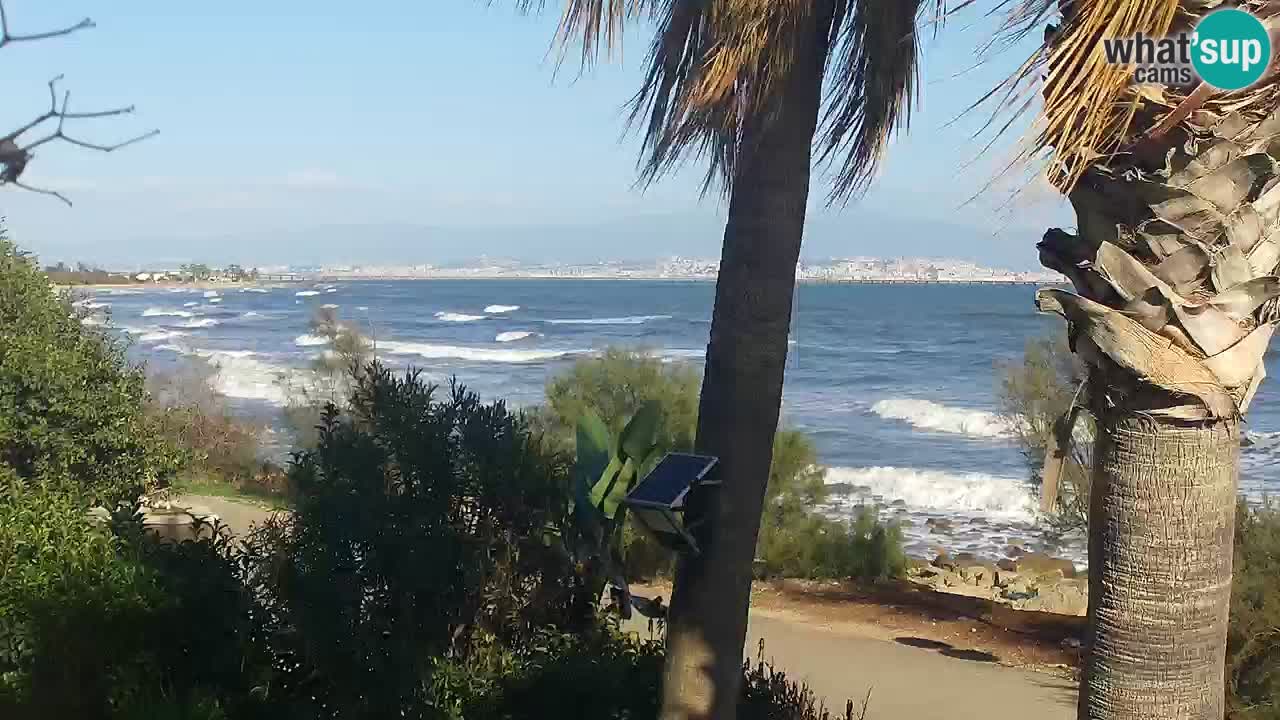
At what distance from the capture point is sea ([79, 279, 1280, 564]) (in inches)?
874

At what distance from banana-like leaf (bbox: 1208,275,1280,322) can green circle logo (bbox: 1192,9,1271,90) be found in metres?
0.31

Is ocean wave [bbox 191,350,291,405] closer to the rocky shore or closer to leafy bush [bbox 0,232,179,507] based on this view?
the rocky shore

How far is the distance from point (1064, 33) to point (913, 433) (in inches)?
1162

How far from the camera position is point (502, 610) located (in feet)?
18.9

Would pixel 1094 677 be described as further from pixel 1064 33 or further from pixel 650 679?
pixel 650 679

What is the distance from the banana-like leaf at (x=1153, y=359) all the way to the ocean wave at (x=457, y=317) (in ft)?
211

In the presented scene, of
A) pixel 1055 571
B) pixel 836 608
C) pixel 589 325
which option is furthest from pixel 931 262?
pixel 836 608

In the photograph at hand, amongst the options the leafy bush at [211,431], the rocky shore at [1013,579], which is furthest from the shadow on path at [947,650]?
the leafy bush at [211,431]

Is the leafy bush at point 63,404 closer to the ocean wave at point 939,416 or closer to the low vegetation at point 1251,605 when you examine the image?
the low vegetation at point 1251,605

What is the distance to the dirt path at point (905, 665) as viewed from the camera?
22.8 feet

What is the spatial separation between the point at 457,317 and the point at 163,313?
18.6 m

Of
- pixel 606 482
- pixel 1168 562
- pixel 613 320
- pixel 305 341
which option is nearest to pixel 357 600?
pixel 606 482

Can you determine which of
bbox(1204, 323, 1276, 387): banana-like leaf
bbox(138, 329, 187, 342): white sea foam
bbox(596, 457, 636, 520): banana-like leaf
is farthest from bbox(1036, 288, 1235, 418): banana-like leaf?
bbox(138, 329, 187, 342): white sea foam

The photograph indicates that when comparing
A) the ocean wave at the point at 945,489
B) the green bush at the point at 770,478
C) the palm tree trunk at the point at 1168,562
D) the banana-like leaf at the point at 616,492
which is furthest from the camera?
the ocean wave at the point at 945,489
